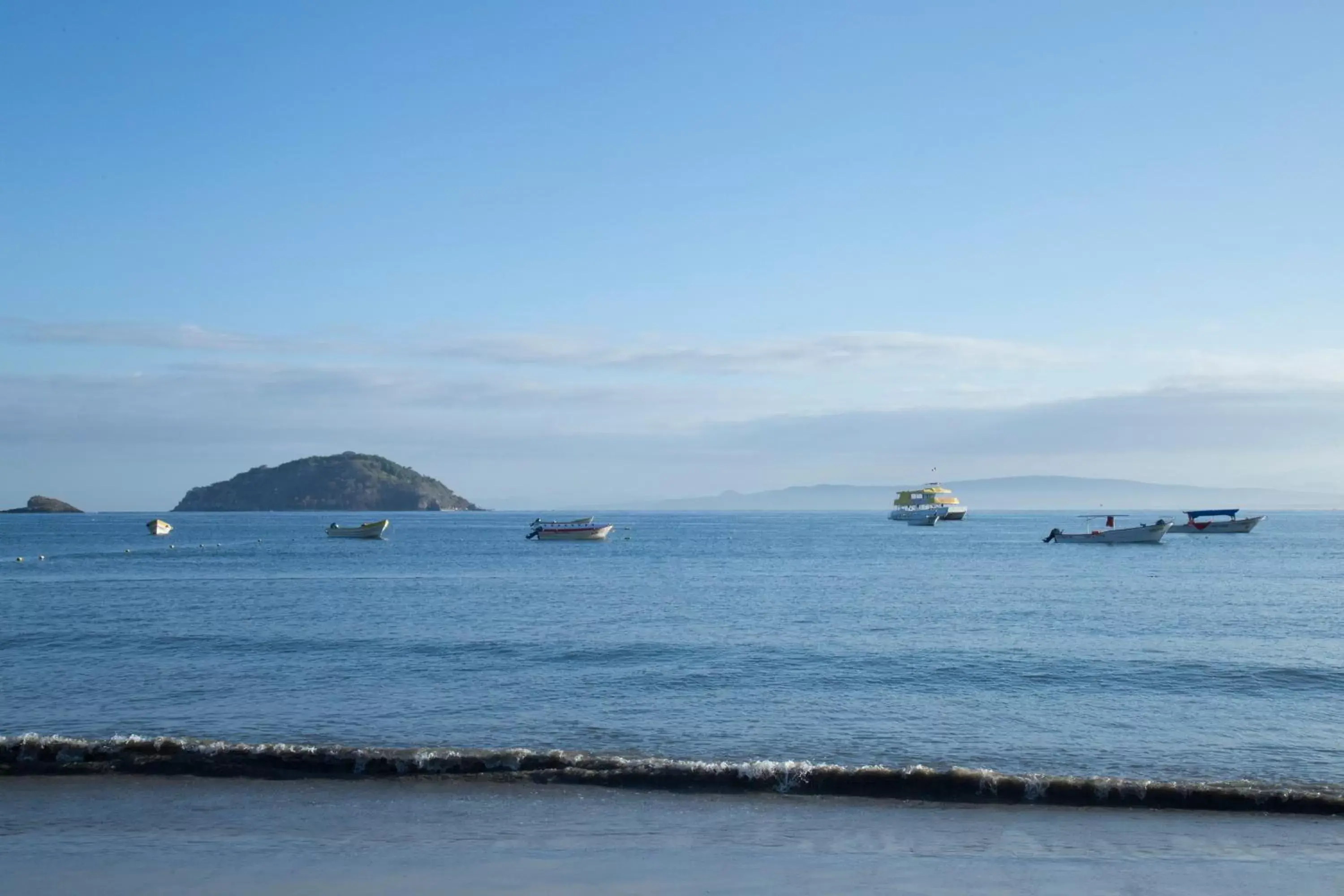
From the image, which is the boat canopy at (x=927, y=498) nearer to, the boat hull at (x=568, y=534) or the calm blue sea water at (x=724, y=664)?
the boat hull at (x=568, y=534)

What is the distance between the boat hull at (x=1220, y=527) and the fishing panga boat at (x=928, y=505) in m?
41.9

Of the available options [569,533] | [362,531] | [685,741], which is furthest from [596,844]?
[362,531]

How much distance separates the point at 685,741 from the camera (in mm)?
18078

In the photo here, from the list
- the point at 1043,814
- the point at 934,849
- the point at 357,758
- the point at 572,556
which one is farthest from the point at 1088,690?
the point at 572,556

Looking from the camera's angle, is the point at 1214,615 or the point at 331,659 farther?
the point at 1214,615

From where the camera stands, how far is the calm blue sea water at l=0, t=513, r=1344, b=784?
1831cm

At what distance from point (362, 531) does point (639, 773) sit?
10836 cm

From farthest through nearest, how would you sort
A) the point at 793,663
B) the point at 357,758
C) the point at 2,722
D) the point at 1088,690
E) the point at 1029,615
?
the point at 1029,615 → the point at 793,663 → the point at 1088,690 → the point at 2,722 → the point at 357,758

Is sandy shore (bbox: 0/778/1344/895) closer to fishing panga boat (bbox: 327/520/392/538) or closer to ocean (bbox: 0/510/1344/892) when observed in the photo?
ocean (bbox: 0/510/1344/892)

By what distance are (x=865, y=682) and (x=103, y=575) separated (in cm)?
5405

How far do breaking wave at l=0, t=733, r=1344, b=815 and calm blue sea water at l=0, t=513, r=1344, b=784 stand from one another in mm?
1365

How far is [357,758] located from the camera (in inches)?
632

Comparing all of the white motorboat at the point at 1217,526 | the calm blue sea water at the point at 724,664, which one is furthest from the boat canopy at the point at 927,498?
the calm blue sea water at the point at 724,664

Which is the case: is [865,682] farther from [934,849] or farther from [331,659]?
[331,659]
